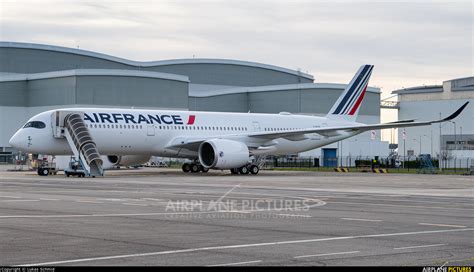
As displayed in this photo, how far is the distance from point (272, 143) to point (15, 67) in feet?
191

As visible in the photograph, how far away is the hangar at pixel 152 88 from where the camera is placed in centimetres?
8738

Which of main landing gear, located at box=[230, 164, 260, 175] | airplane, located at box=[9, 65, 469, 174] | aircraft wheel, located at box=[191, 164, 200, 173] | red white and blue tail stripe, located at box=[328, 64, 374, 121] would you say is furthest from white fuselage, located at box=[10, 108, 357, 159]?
red white and blue tail stripe, located at box=[328, 64, 374, 121]

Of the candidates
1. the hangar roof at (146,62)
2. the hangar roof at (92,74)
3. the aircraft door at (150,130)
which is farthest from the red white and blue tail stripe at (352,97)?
the hangar roof at (146,62)

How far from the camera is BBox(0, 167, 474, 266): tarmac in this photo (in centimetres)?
1207

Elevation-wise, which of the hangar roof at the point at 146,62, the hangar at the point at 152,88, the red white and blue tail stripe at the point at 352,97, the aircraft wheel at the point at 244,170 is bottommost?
the aircraft wheel at the point at 244,170

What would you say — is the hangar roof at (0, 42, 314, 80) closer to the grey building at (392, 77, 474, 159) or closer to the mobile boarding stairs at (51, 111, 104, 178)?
the grey building at (392, 77, 474, 159)

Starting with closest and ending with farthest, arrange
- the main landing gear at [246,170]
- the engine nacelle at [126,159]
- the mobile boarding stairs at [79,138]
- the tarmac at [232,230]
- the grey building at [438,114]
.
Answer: the tarmac at [232,230], the mobile boarding stairs at [79,138], the main landing gear at [246,170], the engine nacelle at [126,159], the grey building at [438,114]

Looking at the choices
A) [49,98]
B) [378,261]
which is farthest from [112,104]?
[378,261]

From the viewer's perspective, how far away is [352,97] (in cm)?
6366

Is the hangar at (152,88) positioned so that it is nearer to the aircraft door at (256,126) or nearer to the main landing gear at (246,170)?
the aircraft door at (256,126)

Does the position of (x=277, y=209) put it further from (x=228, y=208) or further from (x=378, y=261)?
(x=378, y=261)

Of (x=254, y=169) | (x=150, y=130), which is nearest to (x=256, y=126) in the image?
(x=254, y=169)

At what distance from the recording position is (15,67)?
10338 centimetres

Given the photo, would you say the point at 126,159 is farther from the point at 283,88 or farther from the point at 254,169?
the point at 283,88
